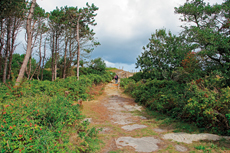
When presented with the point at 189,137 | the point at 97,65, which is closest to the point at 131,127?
the point at 189,137

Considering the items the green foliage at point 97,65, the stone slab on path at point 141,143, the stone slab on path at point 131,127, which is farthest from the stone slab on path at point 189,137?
the green foliage at point 97,65

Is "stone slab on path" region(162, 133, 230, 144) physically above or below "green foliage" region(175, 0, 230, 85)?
below

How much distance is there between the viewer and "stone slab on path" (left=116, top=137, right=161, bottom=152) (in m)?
4.13

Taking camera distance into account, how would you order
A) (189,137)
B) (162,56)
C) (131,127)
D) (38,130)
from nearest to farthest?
(38,130) < (189,137) < (131,127) < (162,56)

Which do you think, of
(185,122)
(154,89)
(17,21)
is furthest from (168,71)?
(17,21)

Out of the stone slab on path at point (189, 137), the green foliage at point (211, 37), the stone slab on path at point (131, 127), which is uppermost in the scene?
the green foliage at point (211, 37)

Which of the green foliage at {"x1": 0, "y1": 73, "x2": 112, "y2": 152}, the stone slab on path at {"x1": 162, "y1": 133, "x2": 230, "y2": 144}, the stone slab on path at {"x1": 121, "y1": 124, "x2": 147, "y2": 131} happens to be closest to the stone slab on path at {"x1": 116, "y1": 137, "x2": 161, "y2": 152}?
the stone slab on path at {"x1": 162, "y1": 133, "x2": 230, "y2": 144}

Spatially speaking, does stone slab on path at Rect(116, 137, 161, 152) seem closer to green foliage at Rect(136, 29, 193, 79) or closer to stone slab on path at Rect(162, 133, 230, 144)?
stone slab on path at Rect(162, 133, 230, 144)

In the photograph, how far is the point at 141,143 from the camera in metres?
4.48

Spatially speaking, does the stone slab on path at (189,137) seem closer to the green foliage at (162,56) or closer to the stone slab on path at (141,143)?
the stone slab on path at (141,143)

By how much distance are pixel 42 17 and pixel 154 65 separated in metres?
15.1

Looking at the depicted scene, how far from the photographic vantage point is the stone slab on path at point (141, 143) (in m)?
4.13

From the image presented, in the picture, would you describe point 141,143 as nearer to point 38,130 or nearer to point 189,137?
point 189,137

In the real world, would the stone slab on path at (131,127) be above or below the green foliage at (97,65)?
below
